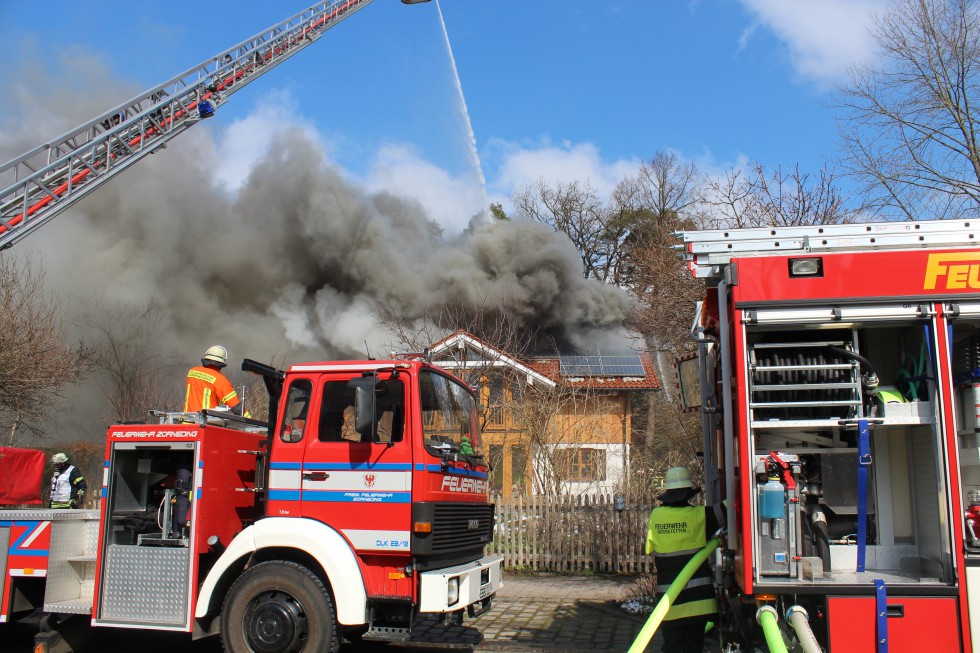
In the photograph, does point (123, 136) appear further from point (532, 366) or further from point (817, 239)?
point (817, 239)

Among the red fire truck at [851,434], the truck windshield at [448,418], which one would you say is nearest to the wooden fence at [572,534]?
the truck windshield at [448,418]

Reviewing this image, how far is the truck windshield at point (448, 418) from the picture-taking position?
547cm

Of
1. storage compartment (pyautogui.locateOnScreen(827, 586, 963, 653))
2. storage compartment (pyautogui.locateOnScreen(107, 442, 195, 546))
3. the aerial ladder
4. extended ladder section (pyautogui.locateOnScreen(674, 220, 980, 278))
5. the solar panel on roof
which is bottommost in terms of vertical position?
storage compartment (pyautogui.locateOnScreen(827, 586, 963, 653))

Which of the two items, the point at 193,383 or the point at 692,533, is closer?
the point at 692,533

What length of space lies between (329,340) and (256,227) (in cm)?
458

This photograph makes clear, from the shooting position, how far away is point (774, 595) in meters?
3.85

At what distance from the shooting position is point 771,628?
3701 millimetres

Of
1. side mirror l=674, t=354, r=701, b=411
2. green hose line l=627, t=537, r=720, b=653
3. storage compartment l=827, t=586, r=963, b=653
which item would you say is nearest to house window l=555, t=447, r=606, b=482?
side mirror l=674, t=354, r=701, b=411

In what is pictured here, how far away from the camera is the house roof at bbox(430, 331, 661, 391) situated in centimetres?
1404

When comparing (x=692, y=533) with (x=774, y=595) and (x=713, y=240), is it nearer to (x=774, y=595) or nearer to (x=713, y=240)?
(x=774, y=595)

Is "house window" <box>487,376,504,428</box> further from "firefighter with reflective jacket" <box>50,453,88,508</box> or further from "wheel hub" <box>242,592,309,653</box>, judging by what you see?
"wheel hub" <box>242,592,309,653</box>

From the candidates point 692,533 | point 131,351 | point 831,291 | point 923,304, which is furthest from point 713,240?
point 131,351

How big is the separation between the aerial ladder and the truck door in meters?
9.51

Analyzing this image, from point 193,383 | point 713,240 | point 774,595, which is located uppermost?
point 713,240
